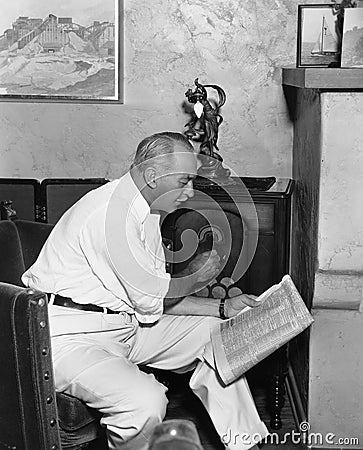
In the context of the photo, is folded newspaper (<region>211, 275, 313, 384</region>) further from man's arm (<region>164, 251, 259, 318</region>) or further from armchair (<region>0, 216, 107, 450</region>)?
armchair (<region>0, 216, 107, 450</region>)

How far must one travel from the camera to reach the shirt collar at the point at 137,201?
9.56 ft

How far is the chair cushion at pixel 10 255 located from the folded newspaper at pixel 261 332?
82cm

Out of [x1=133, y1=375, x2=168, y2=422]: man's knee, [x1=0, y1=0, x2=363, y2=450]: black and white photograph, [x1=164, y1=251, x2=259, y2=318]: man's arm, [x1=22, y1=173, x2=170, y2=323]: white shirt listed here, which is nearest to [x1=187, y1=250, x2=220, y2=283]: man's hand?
[x1=0, y1=0, x2=363, y2=450]: black and white photograph

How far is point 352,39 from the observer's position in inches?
120

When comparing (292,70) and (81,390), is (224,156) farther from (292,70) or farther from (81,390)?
(81,390)

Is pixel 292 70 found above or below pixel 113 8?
below

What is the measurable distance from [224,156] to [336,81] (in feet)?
4.17

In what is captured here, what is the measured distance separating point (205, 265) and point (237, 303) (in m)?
0.51

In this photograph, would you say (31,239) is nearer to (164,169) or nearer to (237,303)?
(164,169)

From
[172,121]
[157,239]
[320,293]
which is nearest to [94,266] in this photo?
[157,239]

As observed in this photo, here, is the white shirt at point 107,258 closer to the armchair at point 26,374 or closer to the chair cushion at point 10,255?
the chair cushion at point 10,255

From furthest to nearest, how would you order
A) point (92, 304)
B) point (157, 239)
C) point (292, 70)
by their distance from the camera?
1. point (292, 70)
2. point (157, 239)
3. point (92, 304)

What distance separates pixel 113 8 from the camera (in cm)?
403

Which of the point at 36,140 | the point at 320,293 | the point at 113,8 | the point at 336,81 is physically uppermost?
the point at 113,8
